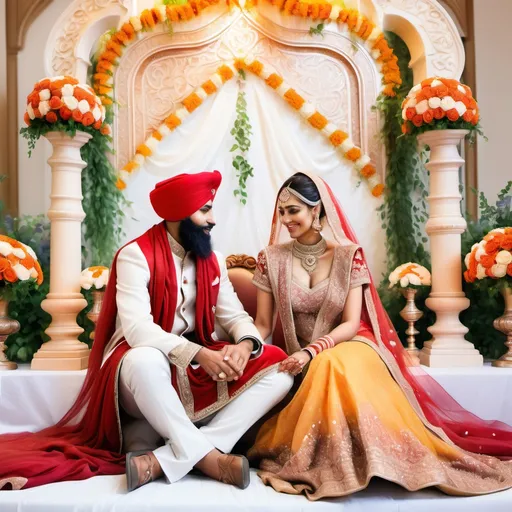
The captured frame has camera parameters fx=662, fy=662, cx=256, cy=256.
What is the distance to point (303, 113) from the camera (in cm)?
493

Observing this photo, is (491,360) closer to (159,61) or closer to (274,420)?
(274,420)

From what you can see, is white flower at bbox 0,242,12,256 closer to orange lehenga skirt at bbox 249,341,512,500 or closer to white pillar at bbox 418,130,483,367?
orange lehenga skirt at bbox 249,341,512,500

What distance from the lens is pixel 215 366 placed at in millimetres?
2908

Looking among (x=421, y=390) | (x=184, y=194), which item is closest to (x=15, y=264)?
(x=184, y=194)

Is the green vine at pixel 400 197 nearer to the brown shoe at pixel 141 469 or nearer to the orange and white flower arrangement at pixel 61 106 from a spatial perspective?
the orange and white flower arrangement at pixel 61 106

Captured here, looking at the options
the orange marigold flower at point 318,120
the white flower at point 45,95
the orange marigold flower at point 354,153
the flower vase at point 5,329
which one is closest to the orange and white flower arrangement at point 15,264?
the flower vase at point 5,329

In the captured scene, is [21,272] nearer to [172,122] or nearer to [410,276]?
[172,122]

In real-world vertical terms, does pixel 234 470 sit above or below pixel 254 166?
below

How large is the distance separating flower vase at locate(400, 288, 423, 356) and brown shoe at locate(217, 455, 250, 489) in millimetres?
1966

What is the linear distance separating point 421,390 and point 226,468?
1110 millimetres

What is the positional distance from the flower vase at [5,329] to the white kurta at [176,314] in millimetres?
1192

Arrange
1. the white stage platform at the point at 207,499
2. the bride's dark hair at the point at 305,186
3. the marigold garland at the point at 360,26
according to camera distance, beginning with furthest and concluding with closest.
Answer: the marigold garland at the point at 360,26 → the bride's dark hair at the point at 305,186 → the white stage platform at the point at 207,499

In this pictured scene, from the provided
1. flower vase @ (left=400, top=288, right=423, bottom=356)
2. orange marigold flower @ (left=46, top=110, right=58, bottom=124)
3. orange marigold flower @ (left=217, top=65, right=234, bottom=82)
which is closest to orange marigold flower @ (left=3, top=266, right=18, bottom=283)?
orange marigold flower @ (left=46, top=110, right=58, bottom=124)

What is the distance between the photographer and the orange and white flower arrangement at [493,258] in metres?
3.96
